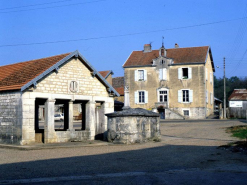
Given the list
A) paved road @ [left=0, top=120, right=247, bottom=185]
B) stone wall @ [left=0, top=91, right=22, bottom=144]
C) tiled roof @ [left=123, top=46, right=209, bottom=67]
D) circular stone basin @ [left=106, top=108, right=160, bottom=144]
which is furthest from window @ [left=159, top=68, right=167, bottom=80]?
paved road @ [left=0, top=120, right=247, bottom=185]

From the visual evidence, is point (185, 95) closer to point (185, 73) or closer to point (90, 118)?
point (185, 73)

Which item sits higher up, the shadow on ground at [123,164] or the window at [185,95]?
the window at [185,95]

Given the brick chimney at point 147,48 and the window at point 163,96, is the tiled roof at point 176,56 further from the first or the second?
the window at point 163,96

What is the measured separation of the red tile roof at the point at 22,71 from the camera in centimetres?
1702

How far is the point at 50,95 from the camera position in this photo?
1738cm

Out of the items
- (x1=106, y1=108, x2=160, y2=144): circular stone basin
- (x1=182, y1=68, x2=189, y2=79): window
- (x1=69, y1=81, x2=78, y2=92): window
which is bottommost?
(x1=106, y1=108, x2=160, y2=144): circular stone basin

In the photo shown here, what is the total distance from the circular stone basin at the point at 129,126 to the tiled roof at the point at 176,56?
25812 millimetres

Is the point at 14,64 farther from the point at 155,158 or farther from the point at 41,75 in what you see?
the point at 155,158

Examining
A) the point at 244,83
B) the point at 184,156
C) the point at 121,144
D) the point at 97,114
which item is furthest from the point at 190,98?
the point at 244,83

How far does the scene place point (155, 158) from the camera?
38.5ft

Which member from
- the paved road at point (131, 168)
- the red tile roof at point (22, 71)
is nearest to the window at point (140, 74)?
the red tile roof at point (22, 71)

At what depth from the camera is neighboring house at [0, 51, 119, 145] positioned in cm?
1653

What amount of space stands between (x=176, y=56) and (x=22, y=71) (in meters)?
28.0

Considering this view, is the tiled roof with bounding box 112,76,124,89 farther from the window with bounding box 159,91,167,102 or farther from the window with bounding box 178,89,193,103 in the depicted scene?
the window with bounding box 178,89,193,103
